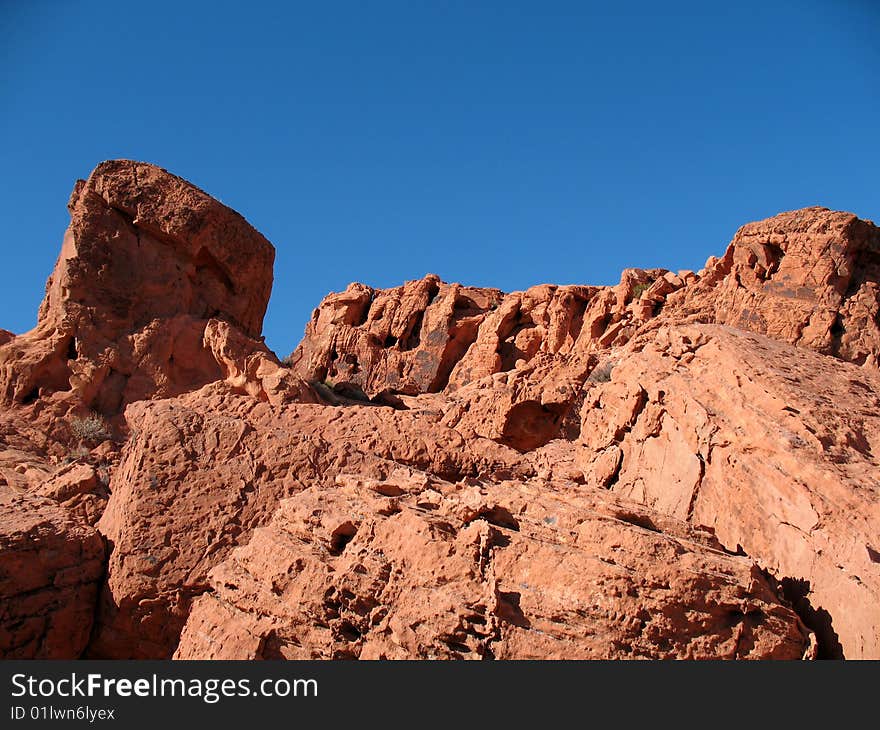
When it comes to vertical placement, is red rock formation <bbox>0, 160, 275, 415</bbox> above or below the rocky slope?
above

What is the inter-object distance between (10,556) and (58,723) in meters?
2.64

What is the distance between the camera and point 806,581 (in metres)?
6.25

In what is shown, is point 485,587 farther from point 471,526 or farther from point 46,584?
point 46,584

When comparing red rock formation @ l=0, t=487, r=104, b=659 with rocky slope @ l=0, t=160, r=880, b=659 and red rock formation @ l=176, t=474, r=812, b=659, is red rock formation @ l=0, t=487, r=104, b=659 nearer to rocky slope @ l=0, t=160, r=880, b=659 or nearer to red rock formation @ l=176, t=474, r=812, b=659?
rocky slope @ l=0, t=160, r=880, b=659

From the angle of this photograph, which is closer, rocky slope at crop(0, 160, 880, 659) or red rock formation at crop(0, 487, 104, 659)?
rocky slope at crop(0, 160, 880, 659)

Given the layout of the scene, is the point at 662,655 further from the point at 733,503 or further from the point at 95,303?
the point at 95,303

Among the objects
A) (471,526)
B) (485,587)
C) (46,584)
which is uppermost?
(46,584)

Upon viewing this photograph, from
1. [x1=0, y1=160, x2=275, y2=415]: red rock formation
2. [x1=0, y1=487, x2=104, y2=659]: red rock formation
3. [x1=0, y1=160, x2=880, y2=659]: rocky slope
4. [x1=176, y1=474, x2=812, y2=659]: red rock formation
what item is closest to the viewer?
[x1=176, y1=474, x2=812, y2=659]: red rock formation

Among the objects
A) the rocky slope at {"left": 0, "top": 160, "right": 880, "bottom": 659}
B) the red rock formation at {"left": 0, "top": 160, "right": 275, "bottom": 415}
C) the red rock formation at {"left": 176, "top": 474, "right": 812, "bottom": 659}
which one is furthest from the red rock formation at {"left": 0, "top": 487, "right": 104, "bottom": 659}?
the red rock formation at {"left": 0, "top": 160, "right": 275, "bottom": 415}

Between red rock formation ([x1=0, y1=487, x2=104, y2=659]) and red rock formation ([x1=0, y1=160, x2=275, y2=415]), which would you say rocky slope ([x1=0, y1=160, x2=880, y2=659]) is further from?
red rock formation ([x1=0, y1=160, x2=275, y2=415])

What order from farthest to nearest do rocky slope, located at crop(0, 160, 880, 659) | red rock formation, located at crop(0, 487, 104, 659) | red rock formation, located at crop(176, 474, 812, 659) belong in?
1. red rock formation, located at crop(0, 487, 104, 659)
2. rocky slope, located at crop(0, 160, 880, 659)
3. red rock formation, located at crop(176, 474, 812, 659)

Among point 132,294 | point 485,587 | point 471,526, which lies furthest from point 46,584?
point 132,294

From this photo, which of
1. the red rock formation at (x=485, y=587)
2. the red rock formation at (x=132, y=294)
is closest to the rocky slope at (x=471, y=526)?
the red rock formation at (x=485, y=587)

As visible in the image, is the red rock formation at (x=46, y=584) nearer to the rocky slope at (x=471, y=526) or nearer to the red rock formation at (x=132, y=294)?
the rocky slope at (x=471, y=526)
